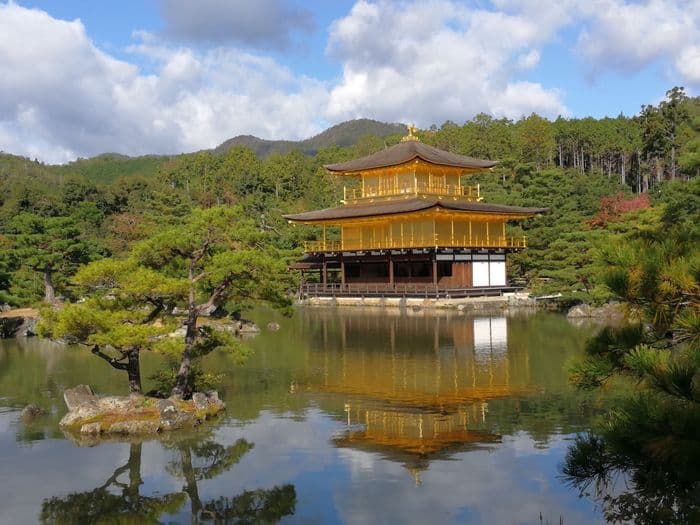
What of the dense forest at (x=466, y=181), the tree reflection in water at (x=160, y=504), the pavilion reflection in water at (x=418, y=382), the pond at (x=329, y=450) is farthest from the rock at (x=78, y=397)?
the dense forest at (x=466, y=181)

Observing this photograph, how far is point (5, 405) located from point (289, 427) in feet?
20.0

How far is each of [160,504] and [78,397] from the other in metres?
4.67

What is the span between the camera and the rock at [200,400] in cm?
1305

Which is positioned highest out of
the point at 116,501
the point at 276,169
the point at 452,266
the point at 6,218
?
the point at 276,169

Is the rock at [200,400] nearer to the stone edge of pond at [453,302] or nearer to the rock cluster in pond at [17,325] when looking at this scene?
the rock cluster in pond at [17,325]

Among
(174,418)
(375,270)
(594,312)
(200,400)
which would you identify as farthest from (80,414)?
(375,270)

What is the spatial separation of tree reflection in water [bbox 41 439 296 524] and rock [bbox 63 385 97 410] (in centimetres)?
291

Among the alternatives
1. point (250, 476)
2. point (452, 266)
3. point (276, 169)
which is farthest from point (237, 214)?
point (276, 169)

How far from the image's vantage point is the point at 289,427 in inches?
491

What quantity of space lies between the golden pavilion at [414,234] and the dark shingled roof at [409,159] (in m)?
0.07

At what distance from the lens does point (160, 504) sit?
359 inches

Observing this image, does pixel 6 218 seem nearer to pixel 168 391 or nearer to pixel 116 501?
pixel 168 391

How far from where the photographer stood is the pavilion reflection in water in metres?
11.5

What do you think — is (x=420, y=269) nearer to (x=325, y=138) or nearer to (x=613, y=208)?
(x=613, y=208)
